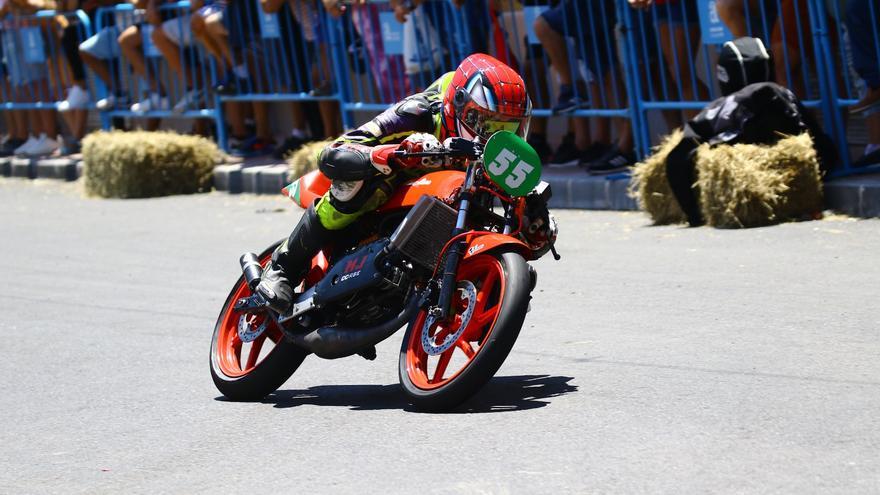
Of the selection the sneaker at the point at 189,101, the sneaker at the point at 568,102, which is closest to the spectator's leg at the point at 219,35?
the sneaker at the point at 189,101

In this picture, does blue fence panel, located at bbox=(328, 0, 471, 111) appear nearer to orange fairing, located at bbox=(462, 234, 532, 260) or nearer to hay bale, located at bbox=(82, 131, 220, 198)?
hay bale, located at bbox=(82, 131, 220, 198)

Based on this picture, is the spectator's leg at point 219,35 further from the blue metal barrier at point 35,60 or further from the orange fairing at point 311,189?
the orange fairing at point 311,189

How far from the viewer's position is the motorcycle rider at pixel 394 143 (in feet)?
18.8

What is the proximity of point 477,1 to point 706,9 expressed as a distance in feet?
7.97

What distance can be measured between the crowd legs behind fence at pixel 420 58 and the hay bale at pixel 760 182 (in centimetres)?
64

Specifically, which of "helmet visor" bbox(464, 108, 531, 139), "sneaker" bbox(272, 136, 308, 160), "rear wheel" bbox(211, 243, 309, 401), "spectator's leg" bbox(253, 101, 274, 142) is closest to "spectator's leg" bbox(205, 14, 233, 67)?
"spectator's leg" bbox(253, 101, 274, 142)

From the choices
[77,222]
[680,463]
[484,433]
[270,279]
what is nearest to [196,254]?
[77,222]

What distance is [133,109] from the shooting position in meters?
17.9

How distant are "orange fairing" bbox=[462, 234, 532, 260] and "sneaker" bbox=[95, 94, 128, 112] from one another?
43.7 ft

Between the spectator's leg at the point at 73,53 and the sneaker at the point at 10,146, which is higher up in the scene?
the spectator's leg at the point at 73,53

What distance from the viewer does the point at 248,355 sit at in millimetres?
6820

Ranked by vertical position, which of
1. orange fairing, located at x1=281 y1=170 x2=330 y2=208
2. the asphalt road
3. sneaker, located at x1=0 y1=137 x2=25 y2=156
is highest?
sneaker, located at x1=0 y1=137 x2=25 y2=156

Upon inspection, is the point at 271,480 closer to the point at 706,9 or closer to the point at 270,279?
the point at 270,279

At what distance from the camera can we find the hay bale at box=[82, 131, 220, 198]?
620 inches
